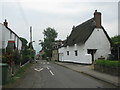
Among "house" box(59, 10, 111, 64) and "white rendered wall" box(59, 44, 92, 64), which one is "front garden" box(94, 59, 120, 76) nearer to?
"white rendered wall" box(59, 44, 92, 64)

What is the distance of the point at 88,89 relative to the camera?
10.6 metres

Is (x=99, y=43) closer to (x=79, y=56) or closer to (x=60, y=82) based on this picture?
(x=79, y=56)

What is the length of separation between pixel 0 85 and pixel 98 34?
24943 millimetres

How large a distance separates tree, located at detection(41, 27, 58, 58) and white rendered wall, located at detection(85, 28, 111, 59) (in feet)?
160

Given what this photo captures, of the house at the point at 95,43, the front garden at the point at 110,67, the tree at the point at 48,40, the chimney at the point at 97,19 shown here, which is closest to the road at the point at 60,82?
the front garden at the point at 110,67

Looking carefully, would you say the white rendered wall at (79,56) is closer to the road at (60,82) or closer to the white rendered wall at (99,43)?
the white rendered wall at (99,43)

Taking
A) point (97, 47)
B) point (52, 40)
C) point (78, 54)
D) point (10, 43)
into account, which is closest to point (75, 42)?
point (78, 54)

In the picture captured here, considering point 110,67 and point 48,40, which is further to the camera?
point 48,40

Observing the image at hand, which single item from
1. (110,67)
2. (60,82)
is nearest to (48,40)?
(110,67)

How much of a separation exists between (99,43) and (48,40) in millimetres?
50299

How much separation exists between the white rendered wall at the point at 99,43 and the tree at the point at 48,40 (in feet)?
160

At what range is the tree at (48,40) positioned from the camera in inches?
3281

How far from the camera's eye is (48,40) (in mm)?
83812

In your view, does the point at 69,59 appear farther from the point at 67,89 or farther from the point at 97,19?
the point at 67,89
